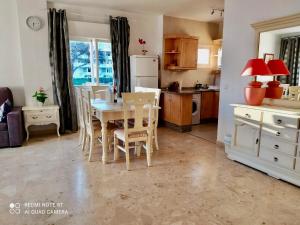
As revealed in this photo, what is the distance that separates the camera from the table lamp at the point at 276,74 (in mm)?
2936

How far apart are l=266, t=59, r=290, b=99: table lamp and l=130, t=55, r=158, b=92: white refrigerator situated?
2814 millimetres

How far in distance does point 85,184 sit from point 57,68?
9.38 feet

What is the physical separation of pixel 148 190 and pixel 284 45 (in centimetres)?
260

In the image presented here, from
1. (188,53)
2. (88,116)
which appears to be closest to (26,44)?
(88,116)

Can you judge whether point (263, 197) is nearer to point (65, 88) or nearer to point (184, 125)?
point (184, 125)

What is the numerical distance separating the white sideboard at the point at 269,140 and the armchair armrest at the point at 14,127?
3.57 meters

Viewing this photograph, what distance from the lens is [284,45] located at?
2979 mm

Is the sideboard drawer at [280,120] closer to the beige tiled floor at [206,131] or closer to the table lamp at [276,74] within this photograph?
the table lamp at [276,74]

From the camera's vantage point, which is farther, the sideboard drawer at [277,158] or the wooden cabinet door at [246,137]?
the wooden cabinet door at [246,137]

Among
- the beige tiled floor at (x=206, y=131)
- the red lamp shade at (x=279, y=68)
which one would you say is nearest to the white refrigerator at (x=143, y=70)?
the beige tiled floor at (x=206, y=131)

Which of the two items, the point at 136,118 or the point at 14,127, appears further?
the point at 14,127

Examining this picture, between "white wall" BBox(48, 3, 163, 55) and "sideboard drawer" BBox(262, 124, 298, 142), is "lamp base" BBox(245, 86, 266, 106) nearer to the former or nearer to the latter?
"sideboard drawer" BBox(262, 124, 298, 142)

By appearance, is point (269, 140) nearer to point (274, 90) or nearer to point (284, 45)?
point (274, 90)

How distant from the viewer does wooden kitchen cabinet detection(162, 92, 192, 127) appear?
16.0ft
